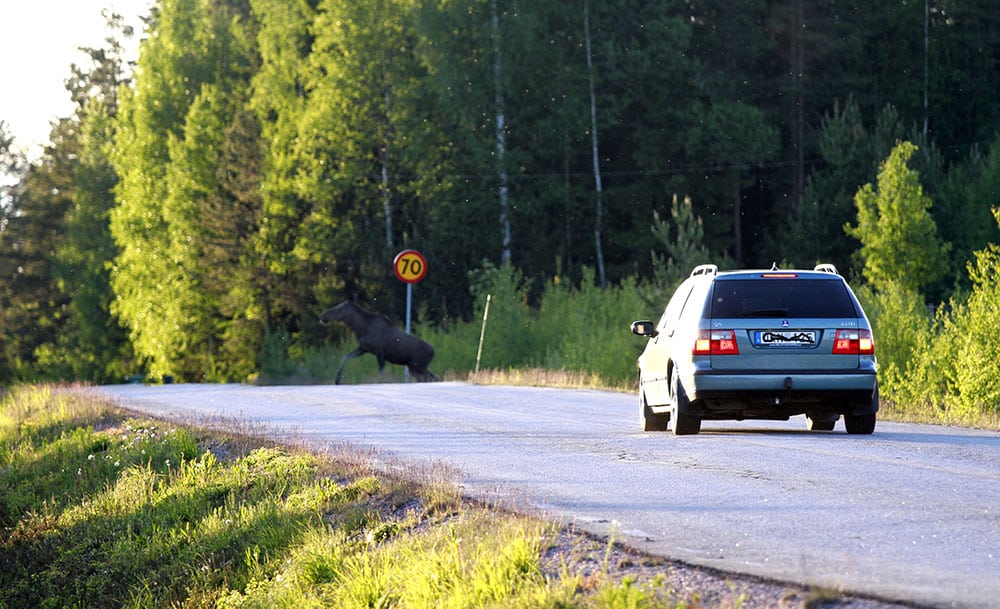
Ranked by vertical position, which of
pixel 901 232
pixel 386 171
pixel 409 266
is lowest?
pixel 409 266

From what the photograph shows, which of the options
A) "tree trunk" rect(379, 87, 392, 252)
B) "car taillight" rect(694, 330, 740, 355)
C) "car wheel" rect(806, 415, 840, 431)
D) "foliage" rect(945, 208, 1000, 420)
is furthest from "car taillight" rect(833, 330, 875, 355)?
"tree trunk" rect(379, 87, 392, 252)

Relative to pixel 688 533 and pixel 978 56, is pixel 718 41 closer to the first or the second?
pixel 978 56

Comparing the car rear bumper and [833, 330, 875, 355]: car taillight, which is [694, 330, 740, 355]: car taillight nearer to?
the car rear bumper

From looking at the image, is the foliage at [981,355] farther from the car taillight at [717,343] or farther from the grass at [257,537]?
the grass at [257,537]

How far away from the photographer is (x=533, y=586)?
8.09m

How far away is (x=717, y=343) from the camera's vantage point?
619 inches

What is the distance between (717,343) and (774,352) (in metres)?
0.56

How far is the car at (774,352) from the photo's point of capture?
616 inches

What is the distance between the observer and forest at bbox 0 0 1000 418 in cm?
5525

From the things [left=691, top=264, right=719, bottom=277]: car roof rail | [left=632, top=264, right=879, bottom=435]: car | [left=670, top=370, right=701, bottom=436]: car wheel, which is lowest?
[left=670, top=370, right=701, bottom=436]: car wheel

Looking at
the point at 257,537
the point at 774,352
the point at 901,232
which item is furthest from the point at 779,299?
the point at 901,232

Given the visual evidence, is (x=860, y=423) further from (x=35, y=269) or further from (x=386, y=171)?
(x=35, y=269)

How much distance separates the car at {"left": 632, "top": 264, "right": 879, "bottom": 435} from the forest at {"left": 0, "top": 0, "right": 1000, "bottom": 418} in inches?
1280

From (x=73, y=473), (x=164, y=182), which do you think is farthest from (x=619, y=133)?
(x=73, y=473)
